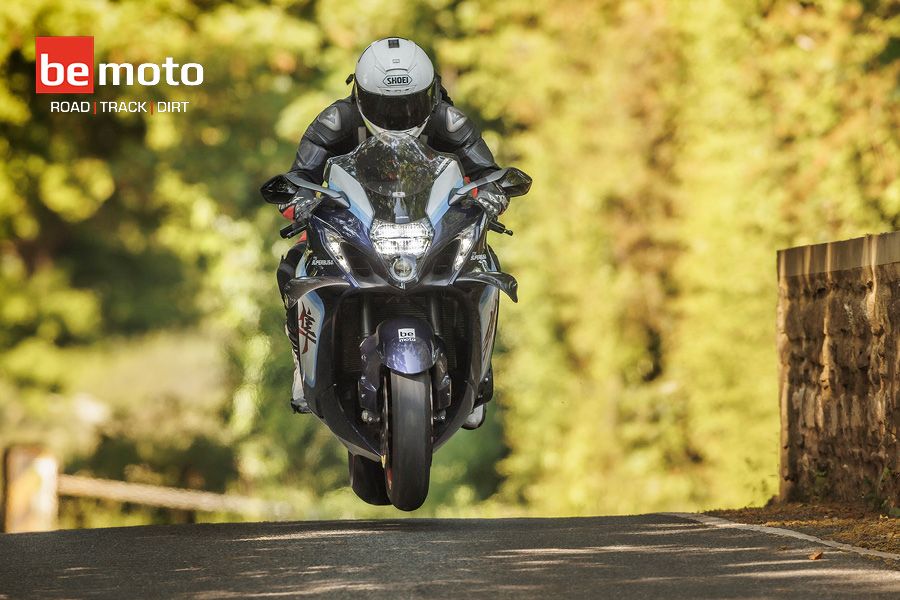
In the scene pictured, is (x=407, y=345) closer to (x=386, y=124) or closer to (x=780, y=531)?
(x=386, y=124)

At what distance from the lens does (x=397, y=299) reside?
930cm

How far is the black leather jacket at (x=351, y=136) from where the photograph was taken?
9.94 m

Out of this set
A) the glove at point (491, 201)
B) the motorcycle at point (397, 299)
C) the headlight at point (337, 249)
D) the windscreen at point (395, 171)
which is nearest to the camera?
the motorcycle at point (397, 299)

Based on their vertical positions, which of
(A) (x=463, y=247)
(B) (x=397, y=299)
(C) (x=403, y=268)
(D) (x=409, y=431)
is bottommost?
(D) (x=409, y=431)

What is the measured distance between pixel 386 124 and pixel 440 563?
264cm

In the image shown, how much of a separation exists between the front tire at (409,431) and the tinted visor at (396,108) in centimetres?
143

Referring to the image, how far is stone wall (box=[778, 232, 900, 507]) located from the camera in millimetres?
9469

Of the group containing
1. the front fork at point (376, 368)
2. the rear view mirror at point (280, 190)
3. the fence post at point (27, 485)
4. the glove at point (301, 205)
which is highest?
the rear view mirror at point (280, 190)

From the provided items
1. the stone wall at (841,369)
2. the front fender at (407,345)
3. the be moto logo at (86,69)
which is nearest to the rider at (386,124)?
the front fender at (407,345)

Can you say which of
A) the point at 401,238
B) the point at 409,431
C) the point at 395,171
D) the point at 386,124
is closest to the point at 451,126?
the point at 386,124

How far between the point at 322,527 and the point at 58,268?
78.2ft

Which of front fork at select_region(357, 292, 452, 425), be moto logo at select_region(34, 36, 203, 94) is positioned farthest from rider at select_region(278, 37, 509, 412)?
be moto logo at select_region(34, 36, 203, 94)

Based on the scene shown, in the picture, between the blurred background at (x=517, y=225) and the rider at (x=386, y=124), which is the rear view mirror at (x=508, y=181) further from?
the blurred background at (x=517, y=225)

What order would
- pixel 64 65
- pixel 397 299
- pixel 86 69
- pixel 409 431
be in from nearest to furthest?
pixel 409 431, pixel 397 299, pixel 86 69, pixel 64 65
